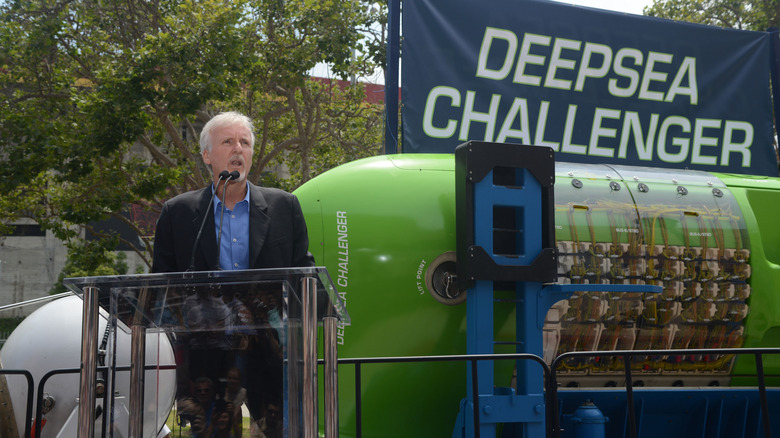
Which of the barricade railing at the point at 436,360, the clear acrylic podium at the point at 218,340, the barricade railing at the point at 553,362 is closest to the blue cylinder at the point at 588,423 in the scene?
the barricade railing at the point at 553,362

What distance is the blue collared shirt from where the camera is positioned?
319cm

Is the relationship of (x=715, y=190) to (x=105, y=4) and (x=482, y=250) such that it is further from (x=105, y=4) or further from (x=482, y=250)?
(x=105, y=4)

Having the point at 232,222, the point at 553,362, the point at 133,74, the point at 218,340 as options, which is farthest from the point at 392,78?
the point at 133,74

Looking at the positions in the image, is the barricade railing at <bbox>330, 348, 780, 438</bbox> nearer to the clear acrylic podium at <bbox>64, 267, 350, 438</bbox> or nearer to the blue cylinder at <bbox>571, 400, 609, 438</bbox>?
the blue cylinder at <bbox>571, 400, 609, 438</bbox>

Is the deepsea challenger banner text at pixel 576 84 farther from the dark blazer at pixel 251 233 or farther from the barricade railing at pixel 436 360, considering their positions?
the dark blazer at pixel 251 233

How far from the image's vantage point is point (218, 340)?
258 centimetres

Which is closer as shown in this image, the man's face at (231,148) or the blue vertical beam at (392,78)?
the man's face at (231,148)

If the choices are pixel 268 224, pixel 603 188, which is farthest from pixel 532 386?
pixel 268 224

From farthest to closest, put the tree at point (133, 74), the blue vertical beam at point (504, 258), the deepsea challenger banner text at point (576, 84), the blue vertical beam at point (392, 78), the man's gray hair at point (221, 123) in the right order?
the tree at point (133, 74), the deepsea challenger banner text at point (576, 84), the blue vertical beam at point (392, 78), the blue vertical beam at point (504, 258), the man's gray hair at point (221, 123)

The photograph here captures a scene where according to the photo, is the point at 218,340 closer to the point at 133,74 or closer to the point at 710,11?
the point at 133,74

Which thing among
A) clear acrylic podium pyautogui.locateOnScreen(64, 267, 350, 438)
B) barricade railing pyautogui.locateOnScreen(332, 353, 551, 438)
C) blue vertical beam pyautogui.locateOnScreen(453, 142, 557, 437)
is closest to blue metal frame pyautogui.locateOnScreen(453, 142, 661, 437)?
blue vertical beam pyautogui.locateOnScreen(453, 142, 557, 437)

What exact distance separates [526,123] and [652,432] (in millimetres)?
3001

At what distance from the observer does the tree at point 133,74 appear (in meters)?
12.0

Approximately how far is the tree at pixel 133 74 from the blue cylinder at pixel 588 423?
29.4 feet
